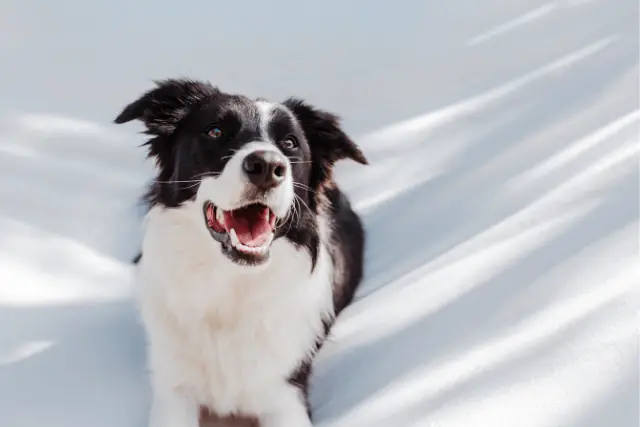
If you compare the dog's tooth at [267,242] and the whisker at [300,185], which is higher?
the whisker at [300,185]

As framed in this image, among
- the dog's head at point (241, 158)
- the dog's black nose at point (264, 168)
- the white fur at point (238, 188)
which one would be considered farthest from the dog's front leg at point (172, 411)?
the dog's black nose at point (264, 168)

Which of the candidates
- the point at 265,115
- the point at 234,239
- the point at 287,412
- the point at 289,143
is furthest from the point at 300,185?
the point at 287,412

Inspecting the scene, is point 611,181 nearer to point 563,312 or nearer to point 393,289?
point 563,312

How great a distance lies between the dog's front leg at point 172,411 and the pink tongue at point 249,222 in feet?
1.74

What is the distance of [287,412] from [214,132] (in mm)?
885

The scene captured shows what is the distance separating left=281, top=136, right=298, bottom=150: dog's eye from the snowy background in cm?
74

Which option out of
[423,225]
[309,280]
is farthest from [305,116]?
[423,225]

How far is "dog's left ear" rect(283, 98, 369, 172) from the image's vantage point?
2.35 meters

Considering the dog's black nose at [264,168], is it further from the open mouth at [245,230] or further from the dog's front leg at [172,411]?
the dog's front leg at [172,411]

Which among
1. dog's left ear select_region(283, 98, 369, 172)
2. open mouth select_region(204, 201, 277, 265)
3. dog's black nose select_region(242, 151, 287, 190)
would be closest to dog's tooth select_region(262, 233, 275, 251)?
open mouth select_region(204, 201, 277, 265)

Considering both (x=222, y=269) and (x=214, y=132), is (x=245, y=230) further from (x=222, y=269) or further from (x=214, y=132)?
(x=214, y=132)

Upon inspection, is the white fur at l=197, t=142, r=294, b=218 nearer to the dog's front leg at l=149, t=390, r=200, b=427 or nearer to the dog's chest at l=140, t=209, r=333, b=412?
the dog's chest at l=140, t=209, r=333, b=412

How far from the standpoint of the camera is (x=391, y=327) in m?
2.42

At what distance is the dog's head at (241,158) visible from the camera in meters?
1.87
